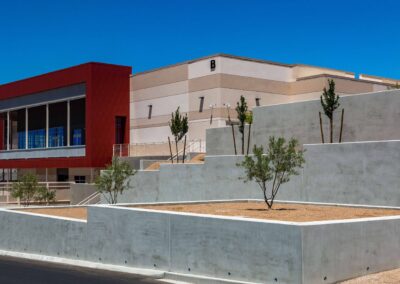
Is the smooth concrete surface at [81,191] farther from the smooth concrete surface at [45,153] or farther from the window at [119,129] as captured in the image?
the window at [119,129]

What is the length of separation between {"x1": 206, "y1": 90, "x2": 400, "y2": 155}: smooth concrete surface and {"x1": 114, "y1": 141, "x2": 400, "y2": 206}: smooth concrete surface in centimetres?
264

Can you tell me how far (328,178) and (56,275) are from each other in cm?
1185

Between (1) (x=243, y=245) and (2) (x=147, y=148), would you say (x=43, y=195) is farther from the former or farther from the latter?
(1) (x=243, y=245)

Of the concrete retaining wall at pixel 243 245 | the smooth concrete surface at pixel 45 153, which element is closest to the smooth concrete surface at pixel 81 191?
the smooth concrete surface at pixel 45 153

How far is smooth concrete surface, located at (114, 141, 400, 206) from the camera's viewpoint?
20938mm

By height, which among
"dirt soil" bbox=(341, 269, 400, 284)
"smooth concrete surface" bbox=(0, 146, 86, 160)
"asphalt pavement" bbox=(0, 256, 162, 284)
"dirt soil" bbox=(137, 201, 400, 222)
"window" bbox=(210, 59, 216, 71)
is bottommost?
"asphalt pavement" bbox=(0, 256, 162, 284)

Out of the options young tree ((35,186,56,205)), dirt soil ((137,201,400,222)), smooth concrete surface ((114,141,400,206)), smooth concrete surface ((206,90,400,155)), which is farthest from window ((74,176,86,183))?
dirt soil ((137,201,400,222))

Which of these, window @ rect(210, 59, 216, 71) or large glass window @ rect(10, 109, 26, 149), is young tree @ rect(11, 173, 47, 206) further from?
large glass window @ rect(10, 109, 26, 149)

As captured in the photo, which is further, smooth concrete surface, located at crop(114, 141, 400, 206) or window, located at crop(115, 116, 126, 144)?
window, located at crop(115, 116, 126, 144)

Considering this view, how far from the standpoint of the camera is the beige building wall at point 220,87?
1634 inches

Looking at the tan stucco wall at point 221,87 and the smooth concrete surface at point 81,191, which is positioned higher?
the tan stucco wall at point 221,87

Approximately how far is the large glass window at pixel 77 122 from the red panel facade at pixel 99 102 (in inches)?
112

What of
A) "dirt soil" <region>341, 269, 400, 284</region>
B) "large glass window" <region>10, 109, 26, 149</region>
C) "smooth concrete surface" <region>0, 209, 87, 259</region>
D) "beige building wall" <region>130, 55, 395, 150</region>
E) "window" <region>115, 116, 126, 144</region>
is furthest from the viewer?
"large glass window" <region>10, 109, 26, 149</region>

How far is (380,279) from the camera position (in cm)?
1234
